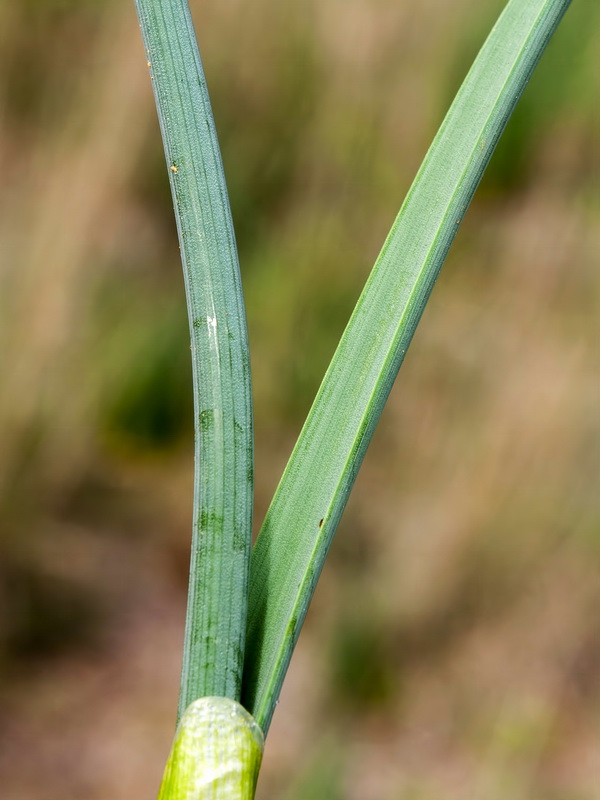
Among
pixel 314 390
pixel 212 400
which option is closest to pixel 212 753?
pixel 212 400

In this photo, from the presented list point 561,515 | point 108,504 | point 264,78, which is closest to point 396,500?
point 561,515

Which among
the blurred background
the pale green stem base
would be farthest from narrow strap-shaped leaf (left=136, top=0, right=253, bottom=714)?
the blurred background

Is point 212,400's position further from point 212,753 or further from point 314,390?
point 314,390

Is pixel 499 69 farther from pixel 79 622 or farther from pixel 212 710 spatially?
pixel 79 622

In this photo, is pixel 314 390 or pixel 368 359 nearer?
pixel 368 359

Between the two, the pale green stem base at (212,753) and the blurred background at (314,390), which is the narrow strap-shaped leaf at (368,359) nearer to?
the pale green stem base at (212,753)

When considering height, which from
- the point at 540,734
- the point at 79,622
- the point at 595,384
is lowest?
the point at 540,734

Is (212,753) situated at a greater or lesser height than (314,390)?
lesser
